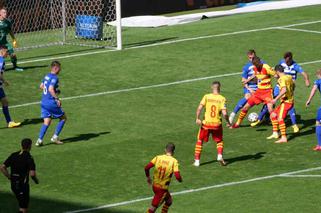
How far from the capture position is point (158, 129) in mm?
29359

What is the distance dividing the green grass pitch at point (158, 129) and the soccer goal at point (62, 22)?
118 cm

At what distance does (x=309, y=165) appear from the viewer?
25.4 metres

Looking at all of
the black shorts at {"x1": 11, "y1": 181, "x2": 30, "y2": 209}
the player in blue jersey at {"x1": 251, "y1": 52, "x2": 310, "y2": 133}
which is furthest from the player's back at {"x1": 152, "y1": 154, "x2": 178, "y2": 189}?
the player in blue jersey at {"x1": 251, "y1": 52, "x2": 310, "y2": 133}

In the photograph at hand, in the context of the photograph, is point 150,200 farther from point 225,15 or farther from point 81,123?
point 225,15

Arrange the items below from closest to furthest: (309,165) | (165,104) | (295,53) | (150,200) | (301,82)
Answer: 1. (150,200)
2. (309,165)
3. (165,104)
4. (301,82)
5. (295,53)

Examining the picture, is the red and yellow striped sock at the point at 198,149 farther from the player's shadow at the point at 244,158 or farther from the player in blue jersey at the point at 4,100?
the player in blue jersey at the point at 4,100

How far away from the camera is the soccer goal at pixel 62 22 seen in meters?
42.3

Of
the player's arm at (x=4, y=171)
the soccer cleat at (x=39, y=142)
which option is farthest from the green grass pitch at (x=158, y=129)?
the player's arm at (x=4, y=171)

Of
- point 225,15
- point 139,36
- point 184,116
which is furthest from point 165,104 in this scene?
point 225,15

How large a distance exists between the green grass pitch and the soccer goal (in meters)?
1.18

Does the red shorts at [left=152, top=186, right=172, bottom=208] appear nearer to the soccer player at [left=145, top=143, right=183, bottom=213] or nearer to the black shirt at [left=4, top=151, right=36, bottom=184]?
the soccer player at [left=145, top=143, right=183, bottom=213]

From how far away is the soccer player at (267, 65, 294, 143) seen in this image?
27.5 metres

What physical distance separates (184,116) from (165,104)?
165cm

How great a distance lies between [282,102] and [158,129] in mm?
3794
